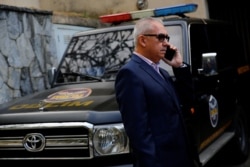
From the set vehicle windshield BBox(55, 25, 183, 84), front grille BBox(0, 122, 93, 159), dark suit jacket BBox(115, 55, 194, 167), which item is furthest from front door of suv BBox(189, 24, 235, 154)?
dark suit jacket BBox(115, 55, 194, 167)

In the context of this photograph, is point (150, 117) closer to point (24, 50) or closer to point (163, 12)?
point (163, 12)

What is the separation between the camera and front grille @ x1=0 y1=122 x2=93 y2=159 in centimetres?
339

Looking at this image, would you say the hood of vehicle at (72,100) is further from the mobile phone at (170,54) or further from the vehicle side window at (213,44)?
the vehicle side window at (213,44)

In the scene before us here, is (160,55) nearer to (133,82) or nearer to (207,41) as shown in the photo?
(133,82)

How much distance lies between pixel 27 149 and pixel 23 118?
26 centimetres

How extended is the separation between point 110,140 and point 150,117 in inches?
33.4

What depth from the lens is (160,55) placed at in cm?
278

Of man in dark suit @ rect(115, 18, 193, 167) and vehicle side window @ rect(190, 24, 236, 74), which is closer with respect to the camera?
man in dark suit @ rect(115, 18, 193, 167)

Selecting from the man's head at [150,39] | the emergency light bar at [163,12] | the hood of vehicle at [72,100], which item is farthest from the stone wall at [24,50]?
the man's head at [150,39]

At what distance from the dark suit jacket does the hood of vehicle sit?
889 mm

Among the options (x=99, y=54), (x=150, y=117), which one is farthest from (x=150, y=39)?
(x=99, y=54)

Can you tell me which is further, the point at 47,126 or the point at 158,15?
the point at 158,15

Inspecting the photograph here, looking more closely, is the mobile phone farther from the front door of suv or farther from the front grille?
the front door of suv

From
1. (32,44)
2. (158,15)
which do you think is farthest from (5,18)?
(158,15)
